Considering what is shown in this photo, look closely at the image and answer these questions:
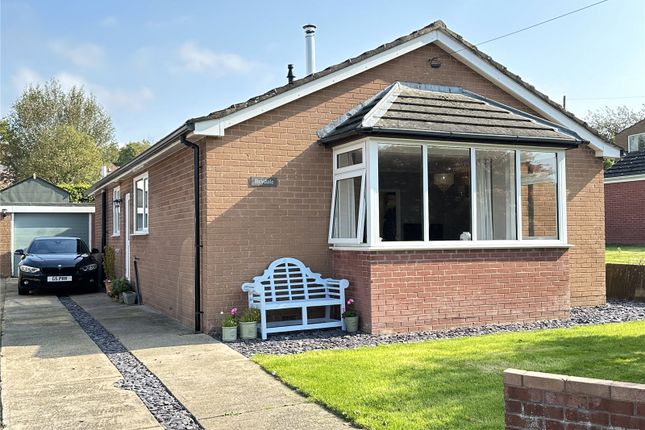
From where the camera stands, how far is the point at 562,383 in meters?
3.23

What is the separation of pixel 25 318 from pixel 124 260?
4950 millimetres

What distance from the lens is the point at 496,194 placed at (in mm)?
10164

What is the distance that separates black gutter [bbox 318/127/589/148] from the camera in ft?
29.0

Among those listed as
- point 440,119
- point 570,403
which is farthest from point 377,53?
point 570,403

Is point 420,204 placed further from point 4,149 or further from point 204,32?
point 4,149

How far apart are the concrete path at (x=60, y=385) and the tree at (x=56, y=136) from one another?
32.5 metres

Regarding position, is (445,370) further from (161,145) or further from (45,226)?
(45,226)

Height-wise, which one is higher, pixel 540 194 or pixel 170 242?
pixel 540 194

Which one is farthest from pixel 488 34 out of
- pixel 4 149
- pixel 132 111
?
pixel 4 149

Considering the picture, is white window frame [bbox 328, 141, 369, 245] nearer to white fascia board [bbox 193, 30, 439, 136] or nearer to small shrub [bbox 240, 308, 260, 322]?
white fascia board [bbox 193, 30, 439, 136]

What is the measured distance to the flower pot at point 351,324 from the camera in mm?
8977

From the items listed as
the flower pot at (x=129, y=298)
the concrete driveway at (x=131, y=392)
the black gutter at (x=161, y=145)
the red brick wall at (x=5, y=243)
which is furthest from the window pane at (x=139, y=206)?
the red brick wall at (x=5, y=243)

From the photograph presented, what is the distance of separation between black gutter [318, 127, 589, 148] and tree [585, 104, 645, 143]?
46417mm

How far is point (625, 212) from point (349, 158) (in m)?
20.1
